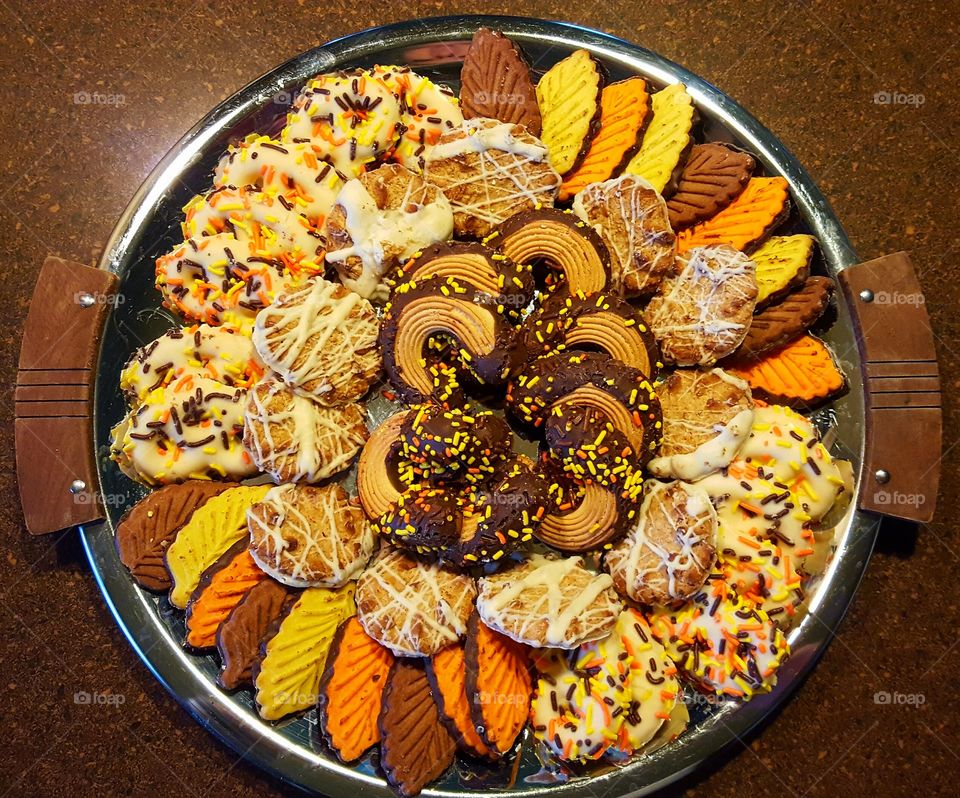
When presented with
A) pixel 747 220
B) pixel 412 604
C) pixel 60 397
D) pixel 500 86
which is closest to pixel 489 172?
pixel 500 86

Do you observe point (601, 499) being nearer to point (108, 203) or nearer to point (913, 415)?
point (913, 415)

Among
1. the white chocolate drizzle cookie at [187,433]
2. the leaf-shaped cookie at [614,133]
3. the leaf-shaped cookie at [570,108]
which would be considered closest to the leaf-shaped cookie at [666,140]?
the leaf-shaped cookie at [614,133]

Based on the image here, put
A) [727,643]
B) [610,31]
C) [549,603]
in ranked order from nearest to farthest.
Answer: [549,603], [727,643], [610,31]

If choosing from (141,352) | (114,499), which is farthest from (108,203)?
(114,499)

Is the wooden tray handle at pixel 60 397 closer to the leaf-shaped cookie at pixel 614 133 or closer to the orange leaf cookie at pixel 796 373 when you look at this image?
the leaf-shaped cookie at pixel 614 133

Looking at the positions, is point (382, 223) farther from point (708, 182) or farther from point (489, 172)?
point (708, 182)

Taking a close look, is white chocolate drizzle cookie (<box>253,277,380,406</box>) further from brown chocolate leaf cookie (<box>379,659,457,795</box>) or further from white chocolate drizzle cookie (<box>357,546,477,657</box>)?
brown chocolate leaf cookie (<box>379,659,457,795</box>)
